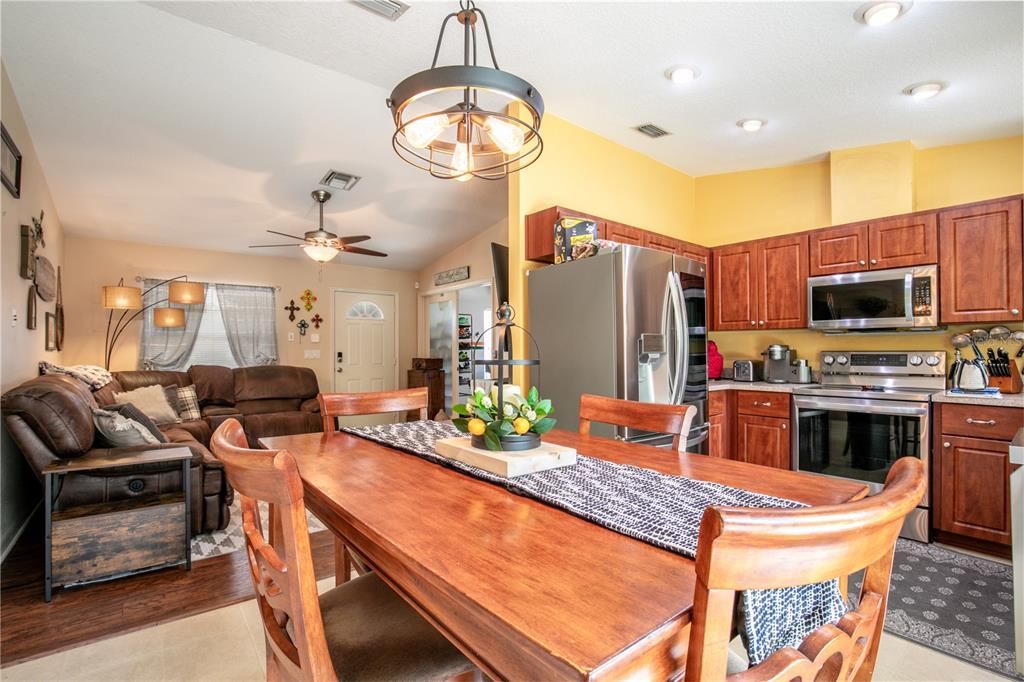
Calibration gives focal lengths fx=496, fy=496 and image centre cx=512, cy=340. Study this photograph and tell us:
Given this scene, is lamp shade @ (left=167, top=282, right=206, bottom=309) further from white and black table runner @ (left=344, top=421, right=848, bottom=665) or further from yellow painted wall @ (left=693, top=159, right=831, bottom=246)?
yellow painted wall @ (left=693, top=159, right=831, bottom=246)

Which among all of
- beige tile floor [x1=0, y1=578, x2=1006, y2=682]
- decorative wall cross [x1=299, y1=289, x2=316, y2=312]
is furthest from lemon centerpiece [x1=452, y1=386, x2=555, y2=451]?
decorative wall cross [x1=299, y1=289, x2=316, y2=312]

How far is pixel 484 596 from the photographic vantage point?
65cm

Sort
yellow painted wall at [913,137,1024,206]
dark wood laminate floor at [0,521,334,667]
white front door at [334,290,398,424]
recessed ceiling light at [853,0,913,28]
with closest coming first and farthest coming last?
dark wood laminate floor at [0,521,334,667] → recessed ceiling light at [853,0,913,28] → yellow painted wall at [913,137,1024,206] → white front door at [334,290,398,424]

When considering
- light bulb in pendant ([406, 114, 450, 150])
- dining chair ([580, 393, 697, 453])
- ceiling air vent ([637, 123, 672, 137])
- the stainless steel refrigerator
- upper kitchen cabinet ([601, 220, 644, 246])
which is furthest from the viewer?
ceiling air vent ([637, 123, 672, 137])

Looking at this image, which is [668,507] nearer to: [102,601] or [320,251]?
[102,601]

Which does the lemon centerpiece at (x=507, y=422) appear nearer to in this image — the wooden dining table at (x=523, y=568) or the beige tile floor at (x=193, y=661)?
the wooden dining table at (x=523, y=568)

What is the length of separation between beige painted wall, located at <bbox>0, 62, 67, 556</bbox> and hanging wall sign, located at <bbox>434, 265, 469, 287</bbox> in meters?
4.05

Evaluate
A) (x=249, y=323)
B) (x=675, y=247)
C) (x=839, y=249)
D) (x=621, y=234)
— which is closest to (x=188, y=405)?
(x=249, y=323)

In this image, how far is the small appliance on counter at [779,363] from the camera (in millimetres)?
3879

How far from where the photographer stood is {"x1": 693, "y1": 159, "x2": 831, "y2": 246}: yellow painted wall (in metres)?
3.94

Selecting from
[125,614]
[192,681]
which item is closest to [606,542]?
[192,681]

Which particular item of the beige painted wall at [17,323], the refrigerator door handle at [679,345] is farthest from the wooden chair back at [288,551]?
the beige painted wall at [17,323]

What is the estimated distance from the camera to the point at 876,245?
11.0 feet

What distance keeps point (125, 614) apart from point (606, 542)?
7.91 ft
